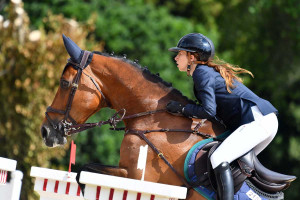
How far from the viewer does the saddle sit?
480cm

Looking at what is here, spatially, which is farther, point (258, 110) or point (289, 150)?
point (289, 150)

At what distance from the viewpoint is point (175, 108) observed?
5.05 m

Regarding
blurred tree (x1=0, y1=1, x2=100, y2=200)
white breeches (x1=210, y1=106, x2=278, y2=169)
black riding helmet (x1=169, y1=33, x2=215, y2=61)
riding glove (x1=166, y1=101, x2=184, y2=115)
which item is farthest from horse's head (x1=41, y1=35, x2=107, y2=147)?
blurred tree (x1=0, y1=1, x2=100, y2=200)

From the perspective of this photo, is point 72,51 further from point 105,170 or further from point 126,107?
point 105,170

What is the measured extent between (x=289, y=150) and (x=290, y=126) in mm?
1010

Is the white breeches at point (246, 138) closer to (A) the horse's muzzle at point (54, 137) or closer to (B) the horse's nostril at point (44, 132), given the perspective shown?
(A) the horse's muzzle at point (54, 137)

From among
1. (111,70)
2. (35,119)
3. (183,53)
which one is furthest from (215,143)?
(35,119)

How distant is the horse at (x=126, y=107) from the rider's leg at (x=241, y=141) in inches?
12.6

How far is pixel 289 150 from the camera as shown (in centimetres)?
1827

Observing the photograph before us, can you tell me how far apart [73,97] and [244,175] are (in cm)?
176

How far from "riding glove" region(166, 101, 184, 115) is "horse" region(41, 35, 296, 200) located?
6 centimetres

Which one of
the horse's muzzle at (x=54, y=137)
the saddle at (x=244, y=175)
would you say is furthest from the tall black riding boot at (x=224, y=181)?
the horse's muzzle at (x=54, y=137)

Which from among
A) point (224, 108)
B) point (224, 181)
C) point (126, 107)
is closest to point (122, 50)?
point (126, 107)

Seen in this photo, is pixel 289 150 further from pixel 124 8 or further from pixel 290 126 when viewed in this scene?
pixel 124 8
